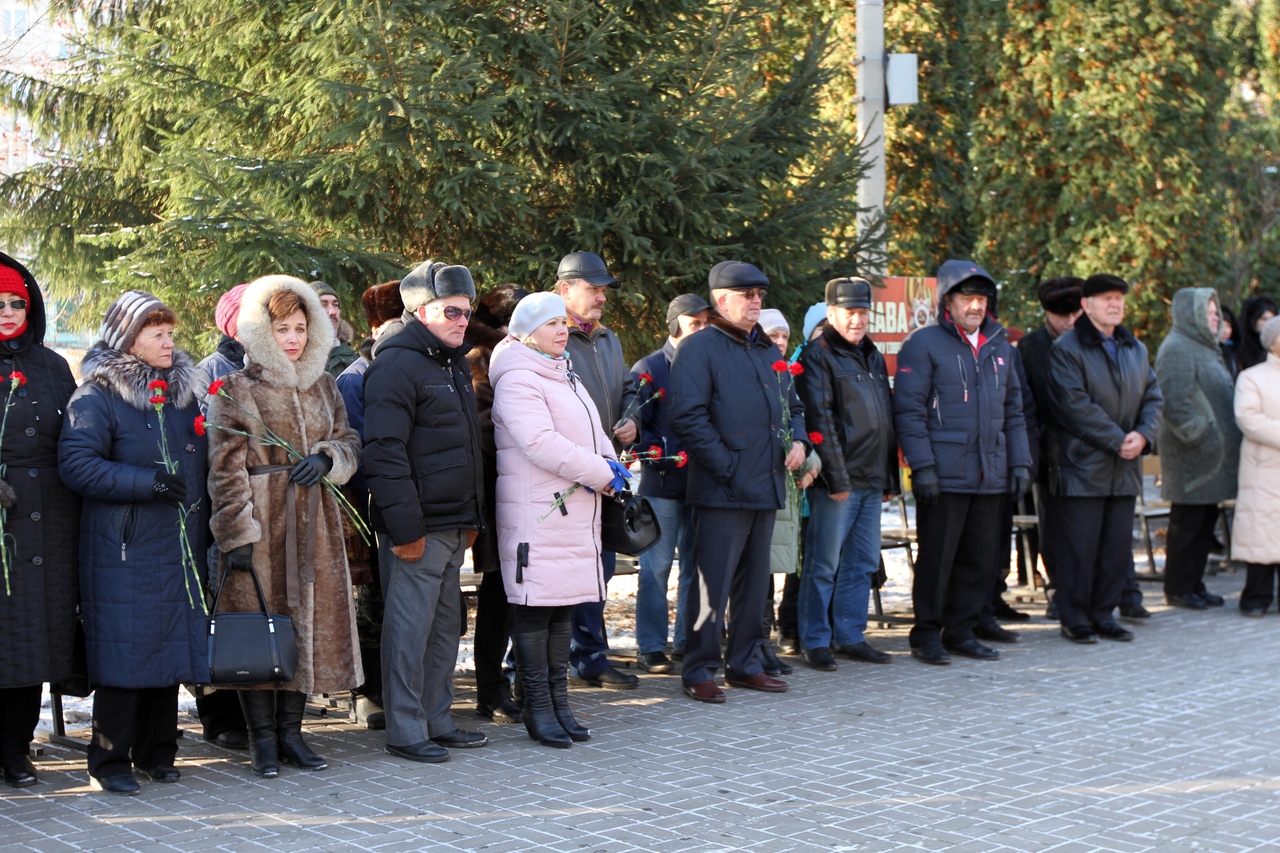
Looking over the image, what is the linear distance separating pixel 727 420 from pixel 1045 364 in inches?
126

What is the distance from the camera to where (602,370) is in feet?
26.1

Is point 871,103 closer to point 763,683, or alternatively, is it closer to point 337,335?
point 763,683

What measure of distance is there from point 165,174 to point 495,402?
3.74 metres

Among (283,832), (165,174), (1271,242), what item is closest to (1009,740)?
(283,832)

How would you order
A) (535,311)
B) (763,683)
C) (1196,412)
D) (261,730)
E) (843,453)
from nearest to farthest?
(261,730), (535,311), (763,683), (843,453), (1196,412)

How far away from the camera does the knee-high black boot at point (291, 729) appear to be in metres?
6.27

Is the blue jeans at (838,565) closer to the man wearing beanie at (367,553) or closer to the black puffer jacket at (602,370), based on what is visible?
the black puffer jacket at (602,370)

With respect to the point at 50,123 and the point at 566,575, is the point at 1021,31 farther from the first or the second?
the point at 566,575

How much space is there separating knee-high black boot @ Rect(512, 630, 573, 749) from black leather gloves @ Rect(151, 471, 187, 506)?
1717 millimetres

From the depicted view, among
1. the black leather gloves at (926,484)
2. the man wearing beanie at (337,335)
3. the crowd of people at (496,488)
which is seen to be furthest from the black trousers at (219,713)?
the black leather gloves at (926,484)

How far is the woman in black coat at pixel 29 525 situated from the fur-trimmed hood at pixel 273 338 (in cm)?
78

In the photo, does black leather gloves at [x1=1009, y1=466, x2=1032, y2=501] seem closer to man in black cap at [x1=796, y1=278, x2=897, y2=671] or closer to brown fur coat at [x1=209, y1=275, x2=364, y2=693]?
man in black cap at [x1=796, y1=278, x2=897, y2=671]

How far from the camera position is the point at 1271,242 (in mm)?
27344

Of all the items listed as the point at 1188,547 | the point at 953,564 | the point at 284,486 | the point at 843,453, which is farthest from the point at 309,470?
the point at 1188,547
